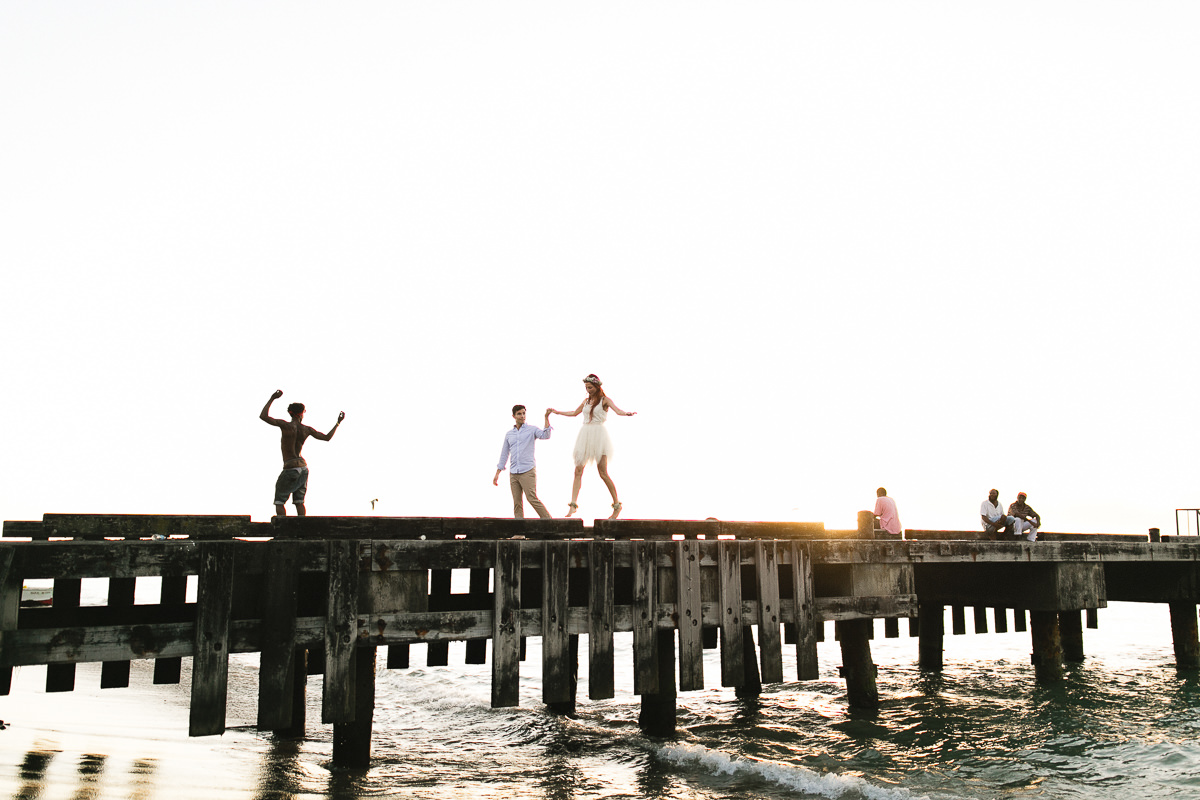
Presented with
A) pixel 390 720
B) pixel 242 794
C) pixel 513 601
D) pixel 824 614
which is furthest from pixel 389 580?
pixel 390 720

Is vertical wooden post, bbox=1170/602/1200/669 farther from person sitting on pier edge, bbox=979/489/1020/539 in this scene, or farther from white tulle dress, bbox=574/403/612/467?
white tulle dress, bbox=574/403/612/467

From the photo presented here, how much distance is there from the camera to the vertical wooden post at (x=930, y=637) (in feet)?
66.5

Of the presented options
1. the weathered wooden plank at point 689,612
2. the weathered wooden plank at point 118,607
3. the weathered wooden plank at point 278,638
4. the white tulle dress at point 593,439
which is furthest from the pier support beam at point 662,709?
the weathered wooden plank at point 118,607

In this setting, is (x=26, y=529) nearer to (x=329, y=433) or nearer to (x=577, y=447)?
(x=329, y=433)

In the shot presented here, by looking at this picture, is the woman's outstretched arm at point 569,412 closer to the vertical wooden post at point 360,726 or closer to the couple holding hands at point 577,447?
the couple holding hands at point 577,447

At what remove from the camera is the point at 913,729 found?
44.7 ft

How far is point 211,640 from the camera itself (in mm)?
8062

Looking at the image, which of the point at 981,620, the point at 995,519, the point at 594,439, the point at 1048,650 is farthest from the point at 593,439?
the point at 981,620

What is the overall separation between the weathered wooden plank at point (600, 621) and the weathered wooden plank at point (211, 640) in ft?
12.8

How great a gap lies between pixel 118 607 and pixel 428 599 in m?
3.08

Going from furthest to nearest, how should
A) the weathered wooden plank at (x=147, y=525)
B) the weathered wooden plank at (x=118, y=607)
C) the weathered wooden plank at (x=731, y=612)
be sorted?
the weathered wooden plank at (x=731, y=612), the weathered wooden plank at (x=147, y=525), the weathered wooden plank at (x=118, y=607)

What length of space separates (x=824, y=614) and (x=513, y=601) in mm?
4889

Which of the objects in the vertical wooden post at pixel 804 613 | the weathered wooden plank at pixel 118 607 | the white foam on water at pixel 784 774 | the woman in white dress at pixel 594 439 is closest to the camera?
the weathered wooden plank at pixel 118 607

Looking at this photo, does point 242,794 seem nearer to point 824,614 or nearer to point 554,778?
point 554,778
